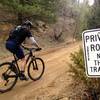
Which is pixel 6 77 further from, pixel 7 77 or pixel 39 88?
pixel 39 88

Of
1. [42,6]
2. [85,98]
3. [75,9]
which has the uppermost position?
[75,9]

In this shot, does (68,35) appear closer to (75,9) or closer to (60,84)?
(75,9)

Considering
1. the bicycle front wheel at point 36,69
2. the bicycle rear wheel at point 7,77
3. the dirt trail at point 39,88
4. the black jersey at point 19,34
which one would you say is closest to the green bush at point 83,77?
the dirt trail at point 39,88

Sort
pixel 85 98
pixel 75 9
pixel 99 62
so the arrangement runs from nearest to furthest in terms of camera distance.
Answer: pixel 99 62
pixel 85 98
pixel 75 9

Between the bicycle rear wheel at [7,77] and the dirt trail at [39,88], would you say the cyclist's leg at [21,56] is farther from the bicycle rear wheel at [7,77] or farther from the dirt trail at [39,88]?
the dirt trail at [39,88]

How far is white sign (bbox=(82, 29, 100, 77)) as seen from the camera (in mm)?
3961

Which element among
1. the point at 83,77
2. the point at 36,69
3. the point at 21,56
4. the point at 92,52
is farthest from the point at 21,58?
the point at 92,52

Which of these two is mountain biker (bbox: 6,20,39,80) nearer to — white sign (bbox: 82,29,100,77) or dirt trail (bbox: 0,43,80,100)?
dirt trail (bbox: 0,43,80,100)

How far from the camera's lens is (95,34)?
402cm

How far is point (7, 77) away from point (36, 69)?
1.25m

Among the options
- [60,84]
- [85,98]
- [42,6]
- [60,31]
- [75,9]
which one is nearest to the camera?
[85,98]

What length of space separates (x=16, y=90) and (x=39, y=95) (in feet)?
3.62

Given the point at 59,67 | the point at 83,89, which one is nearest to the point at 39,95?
the point at 83,89

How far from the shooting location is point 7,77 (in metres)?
9.03
